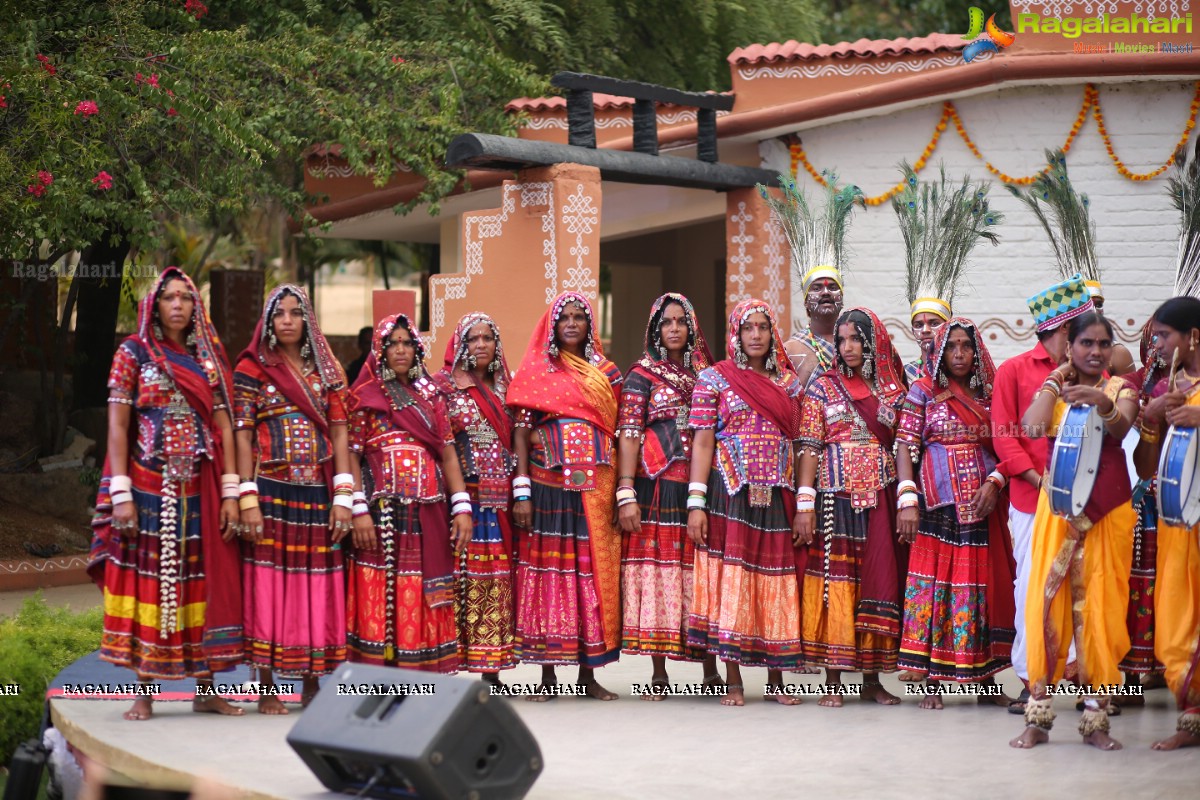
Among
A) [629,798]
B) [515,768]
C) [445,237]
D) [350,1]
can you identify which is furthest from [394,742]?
[350,1]

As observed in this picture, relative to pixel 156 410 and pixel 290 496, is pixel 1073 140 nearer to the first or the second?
pixel 290 496

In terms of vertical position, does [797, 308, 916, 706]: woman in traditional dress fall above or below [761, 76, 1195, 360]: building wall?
below

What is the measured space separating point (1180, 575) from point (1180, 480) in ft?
1.31

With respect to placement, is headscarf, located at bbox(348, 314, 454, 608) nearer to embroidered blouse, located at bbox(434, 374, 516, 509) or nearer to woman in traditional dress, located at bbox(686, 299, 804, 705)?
embroidered blouse, located at bbox(434, 374, 516, 509)

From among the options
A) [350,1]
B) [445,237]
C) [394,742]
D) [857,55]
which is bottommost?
[394,742]

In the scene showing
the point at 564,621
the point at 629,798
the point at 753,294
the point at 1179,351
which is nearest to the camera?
the point at 629,798

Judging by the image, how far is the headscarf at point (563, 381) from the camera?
6805 mm

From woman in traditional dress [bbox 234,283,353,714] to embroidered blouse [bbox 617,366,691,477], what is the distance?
1.40 meters

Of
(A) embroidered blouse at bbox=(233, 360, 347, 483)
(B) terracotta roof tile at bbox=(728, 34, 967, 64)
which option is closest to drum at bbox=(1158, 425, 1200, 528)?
(A) embroidered blouse at bbox=(233, 360, 347, 483)

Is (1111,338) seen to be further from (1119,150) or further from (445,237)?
(445,237)

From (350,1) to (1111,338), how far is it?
29.3ft

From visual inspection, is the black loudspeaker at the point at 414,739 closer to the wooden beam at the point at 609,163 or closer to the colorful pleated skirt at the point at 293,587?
the colorful pleated skirt at the point at 293,587

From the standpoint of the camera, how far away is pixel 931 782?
5391 millimetres

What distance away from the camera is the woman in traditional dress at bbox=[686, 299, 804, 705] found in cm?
671
